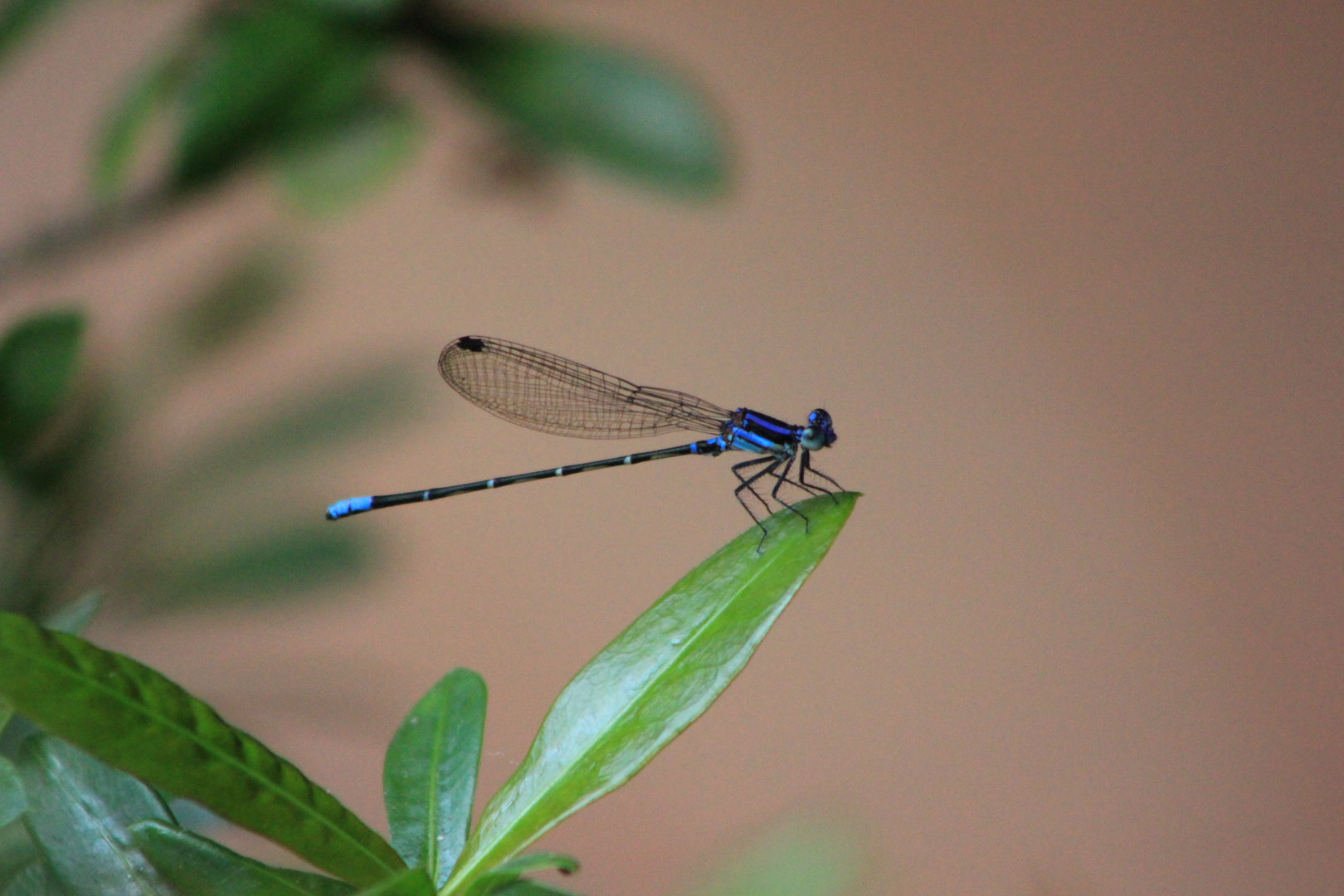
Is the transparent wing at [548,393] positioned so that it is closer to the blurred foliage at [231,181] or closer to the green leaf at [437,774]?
the blurred foliage at [231,181]

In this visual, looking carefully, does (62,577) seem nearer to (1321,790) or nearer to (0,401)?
(0,401)

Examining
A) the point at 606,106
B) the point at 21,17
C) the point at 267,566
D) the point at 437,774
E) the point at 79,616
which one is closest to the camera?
the point at 437,774

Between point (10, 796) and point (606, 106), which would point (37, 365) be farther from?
point (606, 106)

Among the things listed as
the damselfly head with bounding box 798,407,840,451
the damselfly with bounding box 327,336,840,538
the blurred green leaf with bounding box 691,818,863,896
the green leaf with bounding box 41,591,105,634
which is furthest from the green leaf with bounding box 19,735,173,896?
the damselfly head with bounding box 798,407,840,451

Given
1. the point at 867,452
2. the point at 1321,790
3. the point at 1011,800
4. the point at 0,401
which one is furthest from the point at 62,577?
the point at 1321,790

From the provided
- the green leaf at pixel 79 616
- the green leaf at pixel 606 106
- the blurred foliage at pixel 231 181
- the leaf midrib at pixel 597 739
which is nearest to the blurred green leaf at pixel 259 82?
the blurred foliage at pixel 231 181

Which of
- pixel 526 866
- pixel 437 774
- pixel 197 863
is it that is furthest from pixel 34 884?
pixel 526 866
